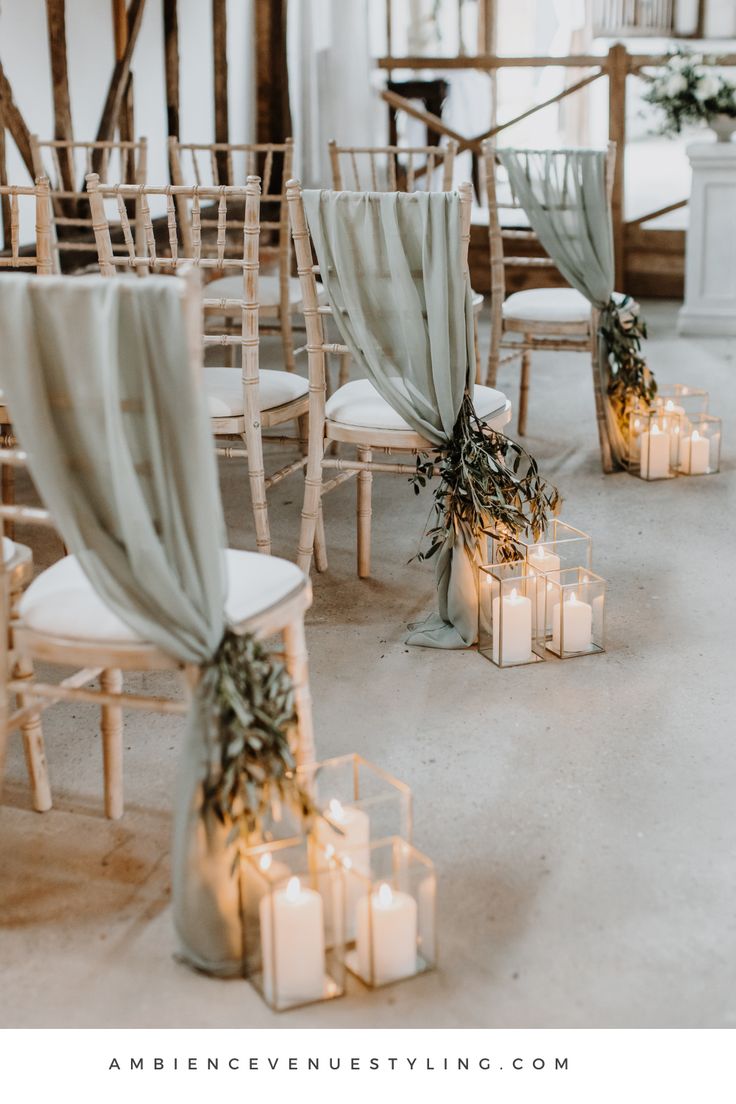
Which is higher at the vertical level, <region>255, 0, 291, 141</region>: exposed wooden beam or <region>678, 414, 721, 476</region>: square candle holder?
<region>255, 0, 291, 141</region>: exposed wooden beam

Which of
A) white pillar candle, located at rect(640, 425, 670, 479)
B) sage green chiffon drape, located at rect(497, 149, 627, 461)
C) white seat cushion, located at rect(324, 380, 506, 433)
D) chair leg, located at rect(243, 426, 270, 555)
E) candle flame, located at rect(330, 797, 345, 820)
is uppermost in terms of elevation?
sage green chiffon drape, located at rect(497, 149, 627, 461)

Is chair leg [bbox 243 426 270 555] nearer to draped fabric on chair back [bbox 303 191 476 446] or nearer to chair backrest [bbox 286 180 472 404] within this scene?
chair backrest [bbox 286 180 472 404]

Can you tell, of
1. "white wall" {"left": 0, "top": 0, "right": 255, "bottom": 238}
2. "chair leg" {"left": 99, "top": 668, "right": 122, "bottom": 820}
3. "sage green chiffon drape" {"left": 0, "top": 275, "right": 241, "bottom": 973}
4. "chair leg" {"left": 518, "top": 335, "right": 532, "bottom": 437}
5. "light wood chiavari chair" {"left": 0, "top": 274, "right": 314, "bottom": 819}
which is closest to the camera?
"sage green chiffon drape" {"left": 0, "top": 275, "right": 241, "bottom": 973}

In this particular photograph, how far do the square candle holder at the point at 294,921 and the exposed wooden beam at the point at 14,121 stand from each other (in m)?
4.31

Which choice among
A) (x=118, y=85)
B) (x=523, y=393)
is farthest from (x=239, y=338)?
(x=118, y=85)

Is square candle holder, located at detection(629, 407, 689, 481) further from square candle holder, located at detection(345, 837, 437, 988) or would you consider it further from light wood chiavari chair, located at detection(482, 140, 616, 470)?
square candle holder, located at detection(345, 837, 437, 988)

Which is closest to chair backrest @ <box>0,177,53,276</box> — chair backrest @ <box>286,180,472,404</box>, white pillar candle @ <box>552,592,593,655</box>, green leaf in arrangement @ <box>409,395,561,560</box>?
chair backrest @ <box>286,180,472,404</box>

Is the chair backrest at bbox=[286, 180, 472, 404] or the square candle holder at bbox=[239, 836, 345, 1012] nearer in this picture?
the square candle holder at bbox=[239, 836, 345, 1012]

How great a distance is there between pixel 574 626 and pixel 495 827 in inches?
30.9

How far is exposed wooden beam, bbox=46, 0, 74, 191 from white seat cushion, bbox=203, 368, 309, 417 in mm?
2879

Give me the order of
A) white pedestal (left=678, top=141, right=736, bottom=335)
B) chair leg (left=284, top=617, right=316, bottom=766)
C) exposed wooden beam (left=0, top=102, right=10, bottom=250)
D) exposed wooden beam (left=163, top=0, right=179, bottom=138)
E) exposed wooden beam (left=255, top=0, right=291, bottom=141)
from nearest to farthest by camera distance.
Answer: chair leg (left=284, top=617, right=316, bottom=766) → exposed wooden beam (left=0, top=102, right=10, bottom=250) → white pedestal (left=678, top=141, right=736, bottom=335) → exposed wooden beam (left=163, top=0, right=179, bottom=138) → exposed wooden beam (left=255, top=0, right=291, bottom=141)

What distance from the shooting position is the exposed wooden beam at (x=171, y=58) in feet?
22.5

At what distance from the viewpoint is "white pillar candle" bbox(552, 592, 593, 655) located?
3078 millimetres

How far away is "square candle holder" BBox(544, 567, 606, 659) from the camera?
307 cm
